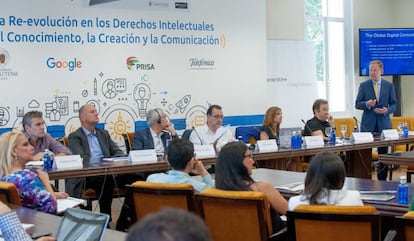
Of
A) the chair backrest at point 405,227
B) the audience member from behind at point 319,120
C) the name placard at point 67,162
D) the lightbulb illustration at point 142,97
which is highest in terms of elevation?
the lightbulb illustration at point 142,97

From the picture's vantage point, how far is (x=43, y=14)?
6387 millimetres

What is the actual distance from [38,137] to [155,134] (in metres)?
1.15

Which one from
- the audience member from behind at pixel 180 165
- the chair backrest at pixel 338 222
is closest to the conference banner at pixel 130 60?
the audience member from behind at pixel 180 165

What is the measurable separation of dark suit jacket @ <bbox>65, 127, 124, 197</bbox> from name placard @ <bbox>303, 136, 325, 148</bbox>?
1886 mm

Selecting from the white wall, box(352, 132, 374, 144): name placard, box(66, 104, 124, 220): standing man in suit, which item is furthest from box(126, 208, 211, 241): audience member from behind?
the white wall

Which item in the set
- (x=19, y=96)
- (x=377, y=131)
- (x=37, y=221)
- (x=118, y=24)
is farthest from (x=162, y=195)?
(x=377, y=131)

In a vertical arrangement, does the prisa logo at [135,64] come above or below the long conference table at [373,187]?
above

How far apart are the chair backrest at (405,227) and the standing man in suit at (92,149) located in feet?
11.3

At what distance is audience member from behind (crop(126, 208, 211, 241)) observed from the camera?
1.00 metres

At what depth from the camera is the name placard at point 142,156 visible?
17.6ft

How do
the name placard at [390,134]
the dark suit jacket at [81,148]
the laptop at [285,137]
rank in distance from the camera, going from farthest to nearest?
the name placard at [390,134] → the laptop at [285,137] → the dark suit jacket at [81,148]

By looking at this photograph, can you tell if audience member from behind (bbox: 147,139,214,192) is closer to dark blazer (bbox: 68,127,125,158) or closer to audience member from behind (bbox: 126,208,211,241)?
dark blazer (bbox: 68,127,125,158)

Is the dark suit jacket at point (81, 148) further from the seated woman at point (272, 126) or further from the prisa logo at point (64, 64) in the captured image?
the seated woman at point (272, 126)

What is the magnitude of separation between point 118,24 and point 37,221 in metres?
4.35
